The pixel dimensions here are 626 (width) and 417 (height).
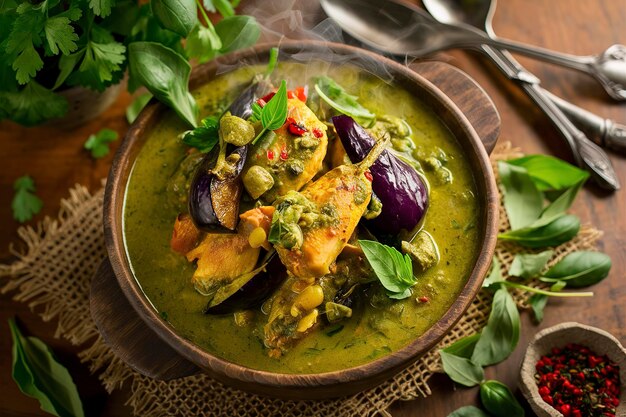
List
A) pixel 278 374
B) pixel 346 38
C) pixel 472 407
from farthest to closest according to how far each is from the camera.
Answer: pixel 346 38
pixel 472 407
pixel 278 374

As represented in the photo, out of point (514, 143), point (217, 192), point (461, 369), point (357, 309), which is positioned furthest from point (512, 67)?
point (217, 192)

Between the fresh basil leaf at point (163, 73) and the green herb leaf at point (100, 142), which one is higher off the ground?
the fresh basil leaf at point (163, 73)

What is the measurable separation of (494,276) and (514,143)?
0.75m

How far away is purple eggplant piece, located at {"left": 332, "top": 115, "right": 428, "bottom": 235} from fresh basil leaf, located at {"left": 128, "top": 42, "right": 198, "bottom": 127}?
2.13ft

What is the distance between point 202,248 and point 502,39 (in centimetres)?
194

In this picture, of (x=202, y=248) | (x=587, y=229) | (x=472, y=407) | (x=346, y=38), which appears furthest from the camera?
(x=346, y=38)

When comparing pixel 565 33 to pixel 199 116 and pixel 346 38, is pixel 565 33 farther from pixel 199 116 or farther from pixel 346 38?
pixel 199 116

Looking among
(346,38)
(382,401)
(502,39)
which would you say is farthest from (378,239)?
(502,39)

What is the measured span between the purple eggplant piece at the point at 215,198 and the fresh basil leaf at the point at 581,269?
4.50ft

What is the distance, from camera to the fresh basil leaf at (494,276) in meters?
2.81

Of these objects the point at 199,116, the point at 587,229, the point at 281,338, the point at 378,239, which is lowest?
the point at 587,229

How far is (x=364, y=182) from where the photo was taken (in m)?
2.24

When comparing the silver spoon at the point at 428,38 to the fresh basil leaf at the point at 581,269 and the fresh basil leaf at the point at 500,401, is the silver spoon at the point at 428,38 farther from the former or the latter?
the fresh basil leaf at the point at 500,401

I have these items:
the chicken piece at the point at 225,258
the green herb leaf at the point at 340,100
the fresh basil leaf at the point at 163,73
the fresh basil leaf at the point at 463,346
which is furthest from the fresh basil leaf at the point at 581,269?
the fresh basil leaf at the point at 163,73
